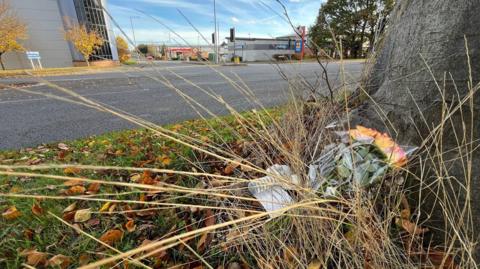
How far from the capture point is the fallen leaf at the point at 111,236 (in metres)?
1.10

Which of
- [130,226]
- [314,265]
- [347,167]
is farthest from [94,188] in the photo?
[347,167]

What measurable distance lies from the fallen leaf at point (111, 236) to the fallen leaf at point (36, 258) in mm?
226

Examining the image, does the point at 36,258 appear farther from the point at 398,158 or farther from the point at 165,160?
the point at 398,158

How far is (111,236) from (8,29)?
2426cm

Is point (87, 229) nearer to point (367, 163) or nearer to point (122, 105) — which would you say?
point (367, 163)

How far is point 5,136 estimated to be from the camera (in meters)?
3.12

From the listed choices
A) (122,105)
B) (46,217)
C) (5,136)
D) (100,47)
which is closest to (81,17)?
(100,47)

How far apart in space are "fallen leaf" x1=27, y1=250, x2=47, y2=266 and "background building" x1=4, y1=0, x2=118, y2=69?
77.0 feet

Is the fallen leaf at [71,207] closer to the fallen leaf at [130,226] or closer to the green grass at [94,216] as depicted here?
the green grass at [94,216]

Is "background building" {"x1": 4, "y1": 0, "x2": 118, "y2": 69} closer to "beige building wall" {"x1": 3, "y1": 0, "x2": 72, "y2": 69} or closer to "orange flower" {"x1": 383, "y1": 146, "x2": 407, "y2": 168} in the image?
"beige building wall" {"x1": 3, "y1": 0, "x2": 72, "y2": 69}

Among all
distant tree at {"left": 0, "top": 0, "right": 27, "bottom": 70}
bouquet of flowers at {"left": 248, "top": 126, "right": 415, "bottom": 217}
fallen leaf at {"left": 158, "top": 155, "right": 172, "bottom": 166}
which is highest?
distant tree at {"left": 0, "top": 0, "right": 27, "bottom": 70}

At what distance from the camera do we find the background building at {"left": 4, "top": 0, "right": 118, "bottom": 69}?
66.8 feet

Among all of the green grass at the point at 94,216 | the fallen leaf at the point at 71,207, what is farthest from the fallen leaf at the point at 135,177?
the fallen leaf at the point at 71,207

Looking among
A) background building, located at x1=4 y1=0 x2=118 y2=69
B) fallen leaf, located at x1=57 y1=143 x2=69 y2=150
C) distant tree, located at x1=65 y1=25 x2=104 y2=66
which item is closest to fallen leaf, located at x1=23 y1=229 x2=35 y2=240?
fallen leaf, located at x1=57 y1=143 x2=69 y2=150
